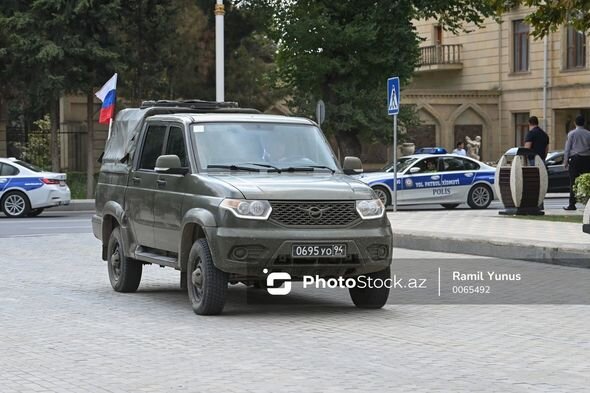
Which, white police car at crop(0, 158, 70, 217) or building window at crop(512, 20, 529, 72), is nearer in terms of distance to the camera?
white police car at crop(0, 158, 70, 217)

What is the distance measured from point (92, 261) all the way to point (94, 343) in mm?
8263

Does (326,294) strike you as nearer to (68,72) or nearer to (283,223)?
(283,223)

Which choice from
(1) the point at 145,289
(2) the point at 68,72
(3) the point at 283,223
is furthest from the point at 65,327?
(2) the point at 68,72

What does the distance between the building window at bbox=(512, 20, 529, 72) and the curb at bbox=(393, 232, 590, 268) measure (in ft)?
126

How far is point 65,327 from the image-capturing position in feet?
36.7

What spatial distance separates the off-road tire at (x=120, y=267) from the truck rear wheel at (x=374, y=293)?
269cm

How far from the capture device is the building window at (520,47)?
56844mm

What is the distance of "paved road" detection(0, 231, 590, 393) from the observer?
8359mm

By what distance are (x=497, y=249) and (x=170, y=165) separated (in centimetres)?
657

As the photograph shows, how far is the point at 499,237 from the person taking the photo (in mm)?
18047

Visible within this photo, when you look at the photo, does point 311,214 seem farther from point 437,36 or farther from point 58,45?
point 437,36

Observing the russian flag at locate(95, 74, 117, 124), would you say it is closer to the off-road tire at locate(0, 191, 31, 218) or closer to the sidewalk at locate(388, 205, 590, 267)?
the off-road tire at locate(0, 191, 31, 218)

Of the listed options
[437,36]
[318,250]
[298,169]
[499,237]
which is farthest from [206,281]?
[437,36]

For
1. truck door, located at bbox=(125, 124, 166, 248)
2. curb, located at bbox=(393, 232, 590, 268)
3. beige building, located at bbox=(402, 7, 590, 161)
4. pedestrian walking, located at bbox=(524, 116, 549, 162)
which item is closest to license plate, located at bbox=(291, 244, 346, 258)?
truck door, located at bbox=(125, 124, 166, 248)
